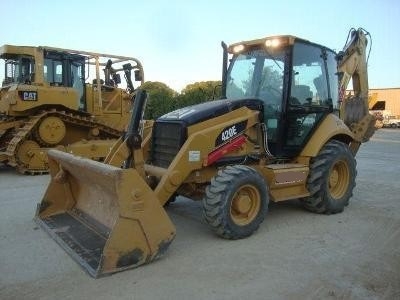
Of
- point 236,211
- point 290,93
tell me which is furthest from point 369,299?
point 290,93

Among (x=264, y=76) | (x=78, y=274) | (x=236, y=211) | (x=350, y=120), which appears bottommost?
(x=78, y=274)

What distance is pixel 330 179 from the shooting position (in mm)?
6480

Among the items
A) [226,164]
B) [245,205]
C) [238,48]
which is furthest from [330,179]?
[238,48]

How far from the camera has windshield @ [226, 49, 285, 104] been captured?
610 centimetres

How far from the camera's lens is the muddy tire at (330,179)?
20.1 ft

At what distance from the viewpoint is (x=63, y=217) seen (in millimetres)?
5668

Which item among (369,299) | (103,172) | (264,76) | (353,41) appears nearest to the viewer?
(369,299)

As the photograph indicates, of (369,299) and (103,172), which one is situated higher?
(103,172)

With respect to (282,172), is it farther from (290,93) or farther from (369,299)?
(369,299)

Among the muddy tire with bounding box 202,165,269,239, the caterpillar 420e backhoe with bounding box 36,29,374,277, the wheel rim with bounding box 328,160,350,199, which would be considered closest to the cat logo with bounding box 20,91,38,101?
the caterpillar 420e backhoe with bounding box 36,29,374,277

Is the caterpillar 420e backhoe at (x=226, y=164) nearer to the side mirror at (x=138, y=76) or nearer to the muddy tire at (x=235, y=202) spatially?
the muddy tire at (x=235, y=202)

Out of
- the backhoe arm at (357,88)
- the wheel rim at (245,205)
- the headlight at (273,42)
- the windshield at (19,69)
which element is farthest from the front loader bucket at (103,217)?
the windshield at (19,69)

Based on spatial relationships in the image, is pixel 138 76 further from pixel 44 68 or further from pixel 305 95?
pixel 305 95

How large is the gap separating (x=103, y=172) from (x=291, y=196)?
266 cm
